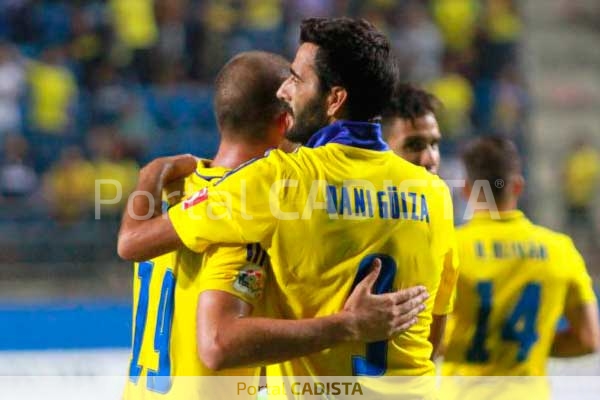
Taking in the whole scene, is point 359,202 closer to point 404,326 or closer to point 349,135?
point 349,135

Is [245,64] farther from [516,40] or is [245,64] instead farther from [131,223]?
[516,40]

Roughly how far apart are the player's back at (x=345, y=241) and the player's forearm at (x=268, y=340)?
0.10m

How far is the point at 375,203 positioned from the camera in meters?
2.90

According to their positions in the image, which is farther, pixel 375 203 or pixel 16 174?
pixel 16 174

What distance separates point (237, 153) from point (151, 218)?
33cm

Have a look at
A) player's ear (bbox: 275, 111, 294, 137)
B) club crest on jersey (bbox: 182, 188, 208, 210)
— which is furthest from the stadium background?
club crest on jersey (bbox: 182, 188, 208, 210)

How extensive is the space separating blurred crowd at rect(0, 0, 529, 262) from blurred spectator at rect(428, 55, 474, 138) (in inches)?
0.6

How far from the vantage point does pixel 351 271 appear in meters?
2.87

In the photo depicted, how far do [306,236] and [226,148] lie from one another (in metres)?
0.67

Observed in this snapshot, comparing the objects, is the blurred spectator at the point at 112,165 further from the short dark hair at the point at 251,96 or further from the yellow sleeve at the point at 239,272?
the yellow sleeve at the point at 239,272

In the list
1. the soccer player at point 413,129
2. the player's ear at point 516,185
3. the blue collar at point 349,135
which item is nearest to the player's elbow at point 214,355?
the blue collar at point 349,135

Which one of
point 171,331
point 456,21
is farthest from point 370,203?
point 456,21

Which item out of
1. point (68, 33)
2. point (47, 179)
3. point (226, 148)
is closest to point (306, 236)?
point (226, 148)

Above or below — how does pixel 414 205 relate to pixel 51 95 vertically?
below
